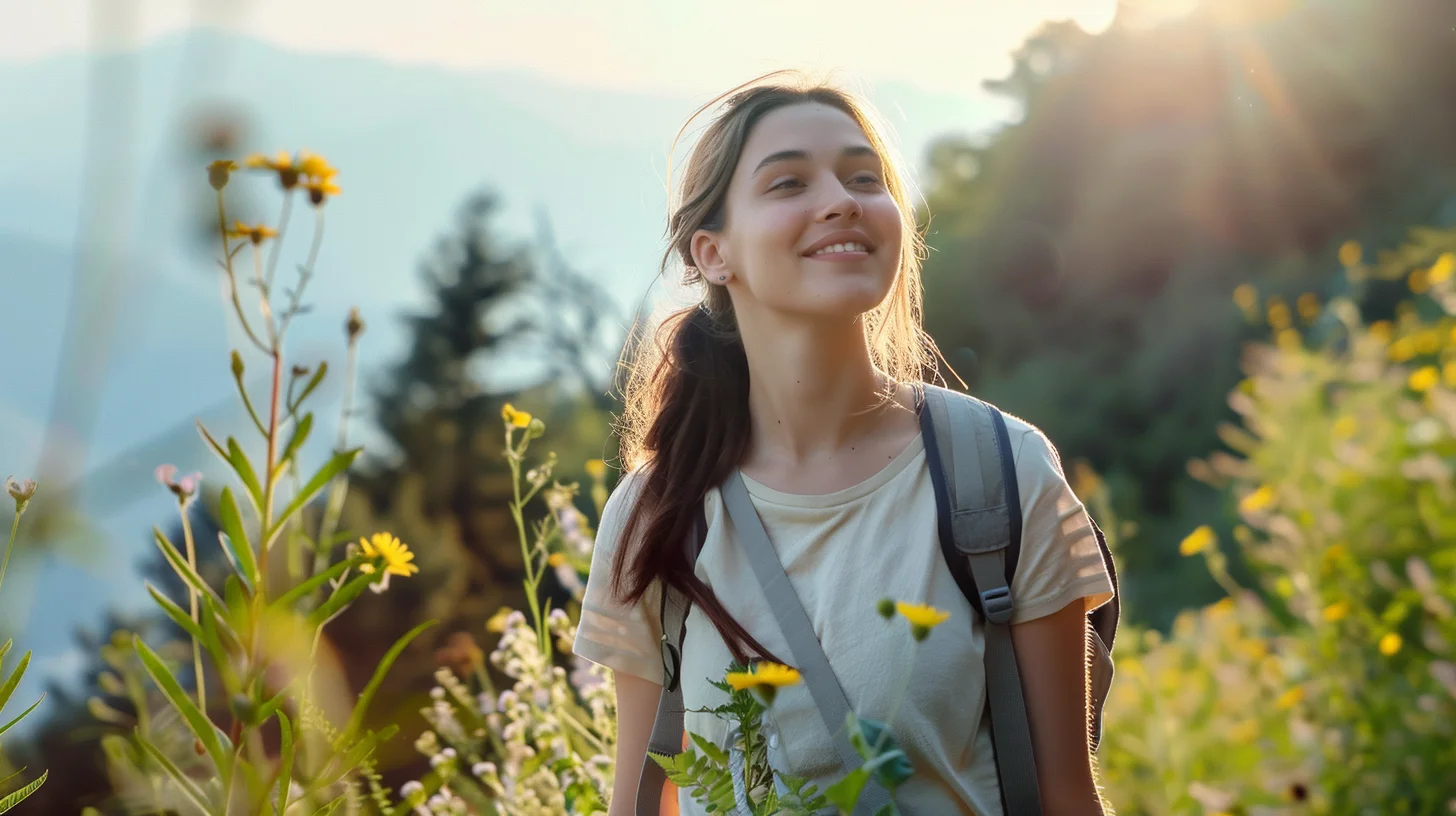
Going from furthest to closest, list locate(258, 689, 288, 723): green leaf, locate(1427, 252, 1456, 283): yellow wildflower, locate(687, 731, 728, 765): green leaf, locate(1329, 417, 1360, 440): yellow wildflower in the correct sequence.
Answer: locate(1329, 417, 1360, 440): yellow wildflower, locate(1427, 252, 1456, 283): yellow wildflower, locate(687, 731, 728, 765): green leaf, locate(258, 689, 288, 723): green leaf

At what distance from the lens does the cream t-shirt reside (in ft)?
5.32

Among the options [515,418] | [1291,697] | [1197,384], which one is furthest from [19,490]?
[1197,384]

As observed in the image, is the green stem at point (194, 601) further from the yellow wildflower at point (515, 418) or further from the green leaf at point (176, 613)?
the yellow wildflower at point (515, 418)

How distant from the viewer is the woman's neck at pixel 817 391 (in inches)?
74.4

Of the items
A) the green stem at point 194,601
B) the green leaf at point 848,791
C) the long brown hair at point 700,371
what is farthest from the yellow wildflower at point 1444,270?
the green stem at point 194,601

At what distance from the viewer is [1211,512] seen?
350 inches

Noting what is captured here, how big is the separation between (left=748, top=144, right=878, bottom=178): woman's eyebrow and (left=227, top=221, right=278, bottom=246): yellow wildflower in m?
1.03

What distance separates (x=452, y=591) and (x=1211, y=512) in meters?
5.11

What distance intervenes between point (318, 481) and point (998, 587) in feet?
3.20

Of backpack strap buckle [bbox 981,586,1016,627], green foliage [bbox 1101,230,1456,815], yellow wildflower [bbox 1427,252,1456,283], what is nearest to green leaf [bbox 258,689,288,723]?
backpack strap buckle [bbox 981,586,1016,627]

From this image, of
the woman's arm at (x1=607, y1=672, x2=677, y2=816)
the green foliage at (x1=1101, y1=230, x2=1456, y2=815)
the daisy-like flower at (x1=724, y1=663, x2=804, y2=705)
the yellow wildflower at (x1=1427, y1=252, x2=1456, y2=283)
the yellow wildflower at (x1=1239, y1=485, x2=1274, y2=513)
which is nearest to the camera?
the daisy-like flower at (x1=724, y1=663, x2=804, y2=705)

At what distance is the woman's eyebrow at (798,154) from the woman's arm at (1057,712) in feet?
2.30

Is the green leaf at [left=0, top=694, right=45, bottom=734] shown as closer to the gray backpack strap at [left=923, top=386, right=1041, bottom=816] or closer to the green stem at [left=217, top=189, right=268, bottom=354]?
the green stem at [left=217, top=189, right=268, bottom=354]

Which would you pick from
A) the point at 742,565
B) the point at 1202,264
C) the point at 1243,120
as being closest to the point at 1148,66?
the point at 1243,120
